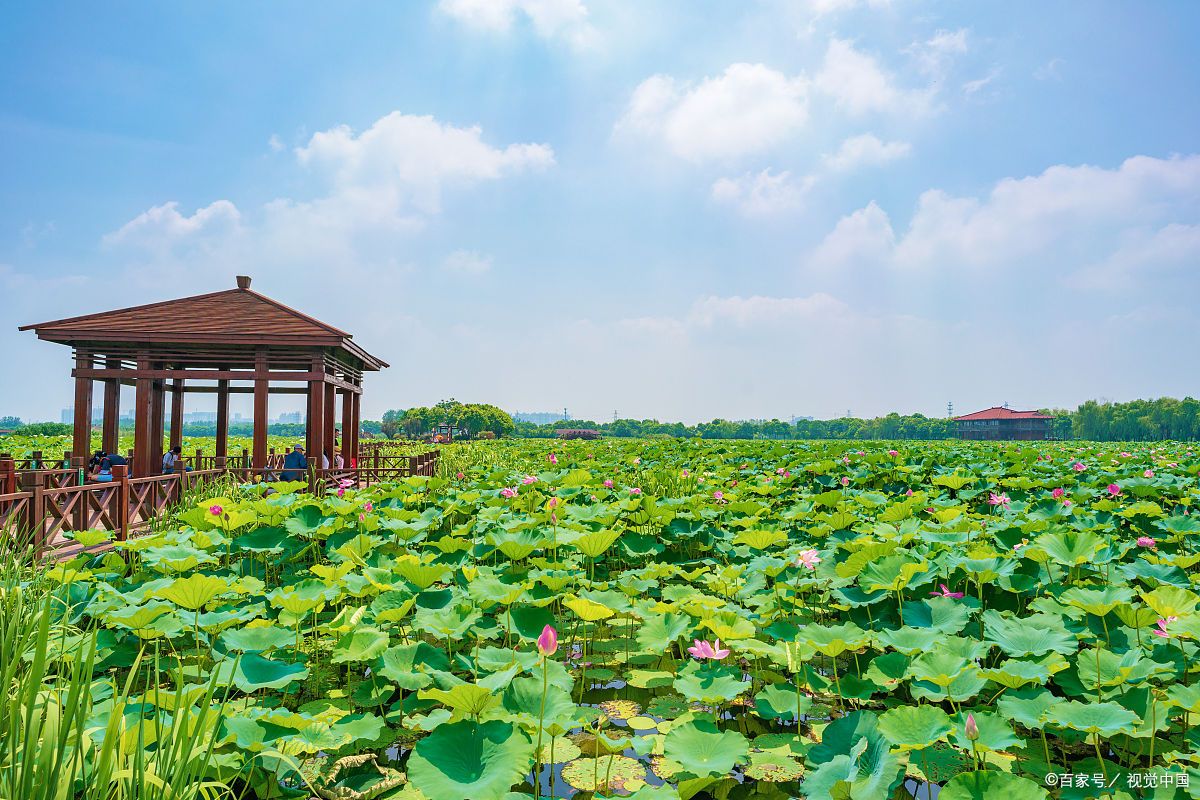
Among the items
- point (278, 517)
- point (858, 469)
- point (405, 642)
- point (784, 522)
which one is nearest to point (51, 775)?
point (405, 642)

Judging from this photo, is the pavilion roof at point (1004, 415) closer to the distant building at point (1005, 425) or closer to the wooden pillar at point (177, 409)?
the distant building at point (1005, 425)

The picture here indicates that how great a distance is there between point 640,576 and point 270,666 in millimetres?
2098

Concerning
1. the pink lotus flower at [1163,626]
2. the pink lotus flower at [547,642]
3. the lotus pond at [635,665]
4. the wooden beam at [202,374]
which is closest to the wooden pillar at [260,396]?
the wooden beam at [202,374]

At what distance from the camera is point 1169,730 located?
7.34 feet

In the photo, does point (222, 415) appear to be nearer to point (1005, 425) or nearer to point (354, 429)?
point (354, 429)

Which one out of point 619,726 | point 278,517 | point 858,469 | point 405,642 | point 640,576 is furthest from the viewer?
point 858,469

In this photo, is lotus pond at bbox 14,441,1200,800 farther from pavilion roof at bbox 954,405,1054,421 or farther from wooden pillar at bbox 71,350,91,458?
pavilion roof at bbox 954,405,1054,421

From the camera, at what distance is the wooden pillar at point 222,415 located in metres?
11.8

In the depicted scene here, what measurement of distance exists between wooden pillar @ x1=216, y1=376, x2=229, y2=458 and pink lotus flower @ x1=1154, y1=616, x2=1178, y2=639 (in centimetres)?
1274

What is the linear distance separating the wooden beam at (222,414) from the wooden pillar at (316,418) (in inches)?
113

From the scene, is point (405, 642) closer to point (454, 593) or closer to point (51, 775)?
point (454, 593)

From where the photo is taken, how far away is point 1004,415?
2906 inches

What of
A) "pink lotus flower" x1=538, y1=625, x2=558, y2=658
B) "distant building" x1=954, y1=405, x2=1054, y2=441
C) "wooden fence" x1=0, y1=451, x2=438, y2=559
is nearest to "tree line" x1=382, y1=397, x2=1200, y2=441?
"distant building" x1=954, y1=405, x2=1054, y2=441

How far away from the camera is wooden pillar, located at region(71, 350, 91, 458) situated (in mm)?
9438
